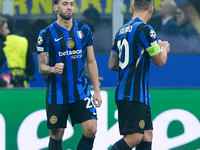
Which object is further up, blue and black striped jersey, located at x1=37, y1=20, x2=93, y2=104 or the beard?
the beard

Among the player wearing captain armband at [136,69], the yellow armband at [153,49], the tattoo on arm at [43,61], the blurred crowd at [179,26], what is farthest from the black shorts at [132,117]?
the blurred crowd at [179,26]

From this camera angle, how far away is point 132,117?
4.85 meters

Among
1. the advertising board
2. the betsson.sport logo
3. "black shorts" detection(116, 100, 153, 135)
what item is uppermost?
the betsson.sport logo

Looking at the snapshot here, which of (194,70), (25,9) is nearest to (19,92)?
(25,9)

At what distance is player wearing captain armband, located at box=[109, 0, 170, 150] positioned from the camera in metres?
4.79

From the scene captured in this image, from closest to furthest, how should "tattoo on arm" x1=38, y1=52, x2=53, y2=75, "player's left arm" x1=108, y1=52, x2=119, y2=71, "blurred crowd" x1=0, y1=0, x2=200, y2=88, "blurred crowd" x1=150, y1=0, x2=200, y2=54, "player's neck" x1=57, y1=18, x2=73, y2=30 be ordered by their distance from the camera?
"player's left arm" x1=108, y1=52, x2=119, y2=71
"tattoo on arm" x1=38, y1=52, x2=53, y2=75
"player's neck" x1=57, y1=18, x2=73, y2=30
"blurred crowd" x1=0, y1=0, x2=200, y2=88
"blurred crowd" x1=150, y1=0, x2=200, y2=54

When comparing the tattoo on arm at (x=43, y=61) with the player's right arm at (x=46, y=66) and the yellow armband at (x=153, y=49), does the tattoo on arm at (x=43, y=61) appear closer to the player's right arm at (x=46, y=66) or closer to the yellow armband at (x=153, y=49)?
the player's right arm at (x=46, y=66)

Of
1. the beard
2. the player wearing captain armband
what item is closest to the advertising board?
the beard

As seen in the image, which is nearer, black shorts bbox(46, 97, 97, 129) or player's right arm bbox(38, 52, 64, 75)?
player's right arm bbox(38, 52, 64, 75)

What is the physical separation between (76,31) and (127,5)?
7.04 ft

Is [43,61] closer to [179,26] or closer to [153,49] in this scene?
Result: [153,49]

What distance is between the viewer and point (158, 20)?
25.2ft

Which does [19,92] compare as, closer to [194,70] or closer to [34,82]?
[34,82]

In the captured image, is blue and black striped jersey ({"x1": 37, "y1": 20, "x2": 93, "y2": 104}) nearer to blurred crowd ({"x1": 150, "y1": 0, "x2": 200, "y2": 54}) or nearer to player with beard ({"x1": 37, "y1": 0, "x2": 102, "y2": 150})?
player with beard ({"x1": 37, "y1": 0, "x2": 102, "y2": 150})
